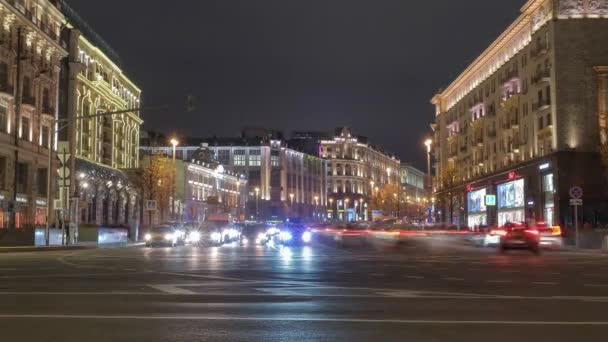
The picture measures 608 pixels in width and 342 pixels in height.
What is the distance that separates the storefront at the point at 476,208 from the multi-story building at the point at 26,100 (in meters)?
53.0

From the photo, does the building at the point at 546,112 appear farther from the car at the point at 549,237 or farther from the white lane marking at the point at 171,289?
the white lane marking at the point at 171,289

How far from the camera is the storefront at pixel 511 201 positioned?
242 ft

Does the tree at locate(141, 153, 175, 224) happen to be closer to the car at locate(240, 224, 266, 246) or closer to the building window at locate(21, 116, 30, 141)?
the building window at locate(21, 116, 30, 141)

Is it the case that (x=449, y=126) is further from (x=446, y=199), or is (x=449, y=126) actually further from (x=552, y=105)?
(x=552, y=105)

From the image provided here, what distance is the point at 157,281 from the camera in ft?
57.0

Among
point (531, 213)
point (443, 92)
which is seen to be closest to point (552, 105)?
point (531, 213)

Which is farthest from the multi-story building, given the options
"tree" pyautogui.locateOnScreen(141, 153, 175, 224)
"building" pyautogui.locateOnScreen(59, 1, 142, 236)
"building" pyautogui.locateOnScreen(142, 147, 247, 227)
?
"building" pyautogui.locateOnScreen(142, 147, 247, 227)

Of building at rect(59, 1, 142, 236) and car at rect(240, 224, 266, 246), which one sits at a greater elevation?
building at rect(59, 1, 142, 236)

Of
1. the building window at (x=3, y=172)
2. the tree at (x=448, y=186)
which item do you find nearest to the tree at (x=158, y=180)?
the building window at (x=3, y=172)

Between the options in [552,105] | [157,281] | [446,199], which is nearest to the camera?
[157,281]

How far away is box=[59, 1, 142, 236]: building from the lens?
245 feet

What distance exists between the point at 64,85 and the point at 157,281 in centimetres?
6323

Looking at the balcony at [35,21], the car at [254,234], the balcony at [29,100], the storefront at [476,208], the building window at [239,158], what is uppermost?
the balcony at [35,21]

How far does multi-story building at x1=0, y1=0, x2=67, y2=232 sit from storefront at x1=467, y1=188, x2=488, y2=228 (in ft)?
174
